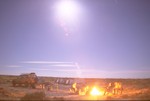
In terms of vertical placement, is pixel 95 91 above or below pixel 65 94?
above

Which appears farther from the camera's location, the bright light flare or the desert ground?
the bright light flare

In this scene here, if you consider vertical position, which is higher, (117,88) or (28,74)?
(28,74)

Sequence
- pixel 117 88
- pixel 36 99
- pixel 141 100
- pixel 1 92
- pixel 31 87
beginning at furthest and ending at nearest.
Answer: pixel 31 87 < pixel 117 88 < pixel 1 92 < pixel 36 99 < pixel 141 100

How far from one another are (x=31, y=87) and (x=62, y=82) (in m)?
23.3

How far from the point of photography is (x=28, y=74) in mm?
55562

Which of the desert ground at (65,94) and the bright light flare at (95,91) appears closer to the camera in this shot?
the desert ground at (65,94)

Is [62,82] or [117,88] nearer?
[117,88]

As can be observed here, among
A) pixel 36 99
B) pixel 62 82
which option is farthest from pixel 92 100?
pixel 62 82

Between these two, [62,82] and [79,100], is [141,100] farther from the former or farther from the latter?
[62,82]

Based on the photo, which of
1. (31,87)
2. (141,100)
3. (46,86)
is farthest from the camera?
(46,86)

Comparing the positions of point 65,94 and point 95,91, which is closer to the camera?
point 95,91

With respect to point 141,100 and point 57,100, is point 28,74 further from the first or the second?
point 141,100

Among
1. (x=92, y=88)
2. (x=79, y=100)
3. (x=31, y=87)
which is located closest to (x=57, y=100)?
(x=79, y=100)

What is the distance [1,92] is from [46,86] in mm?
18093
